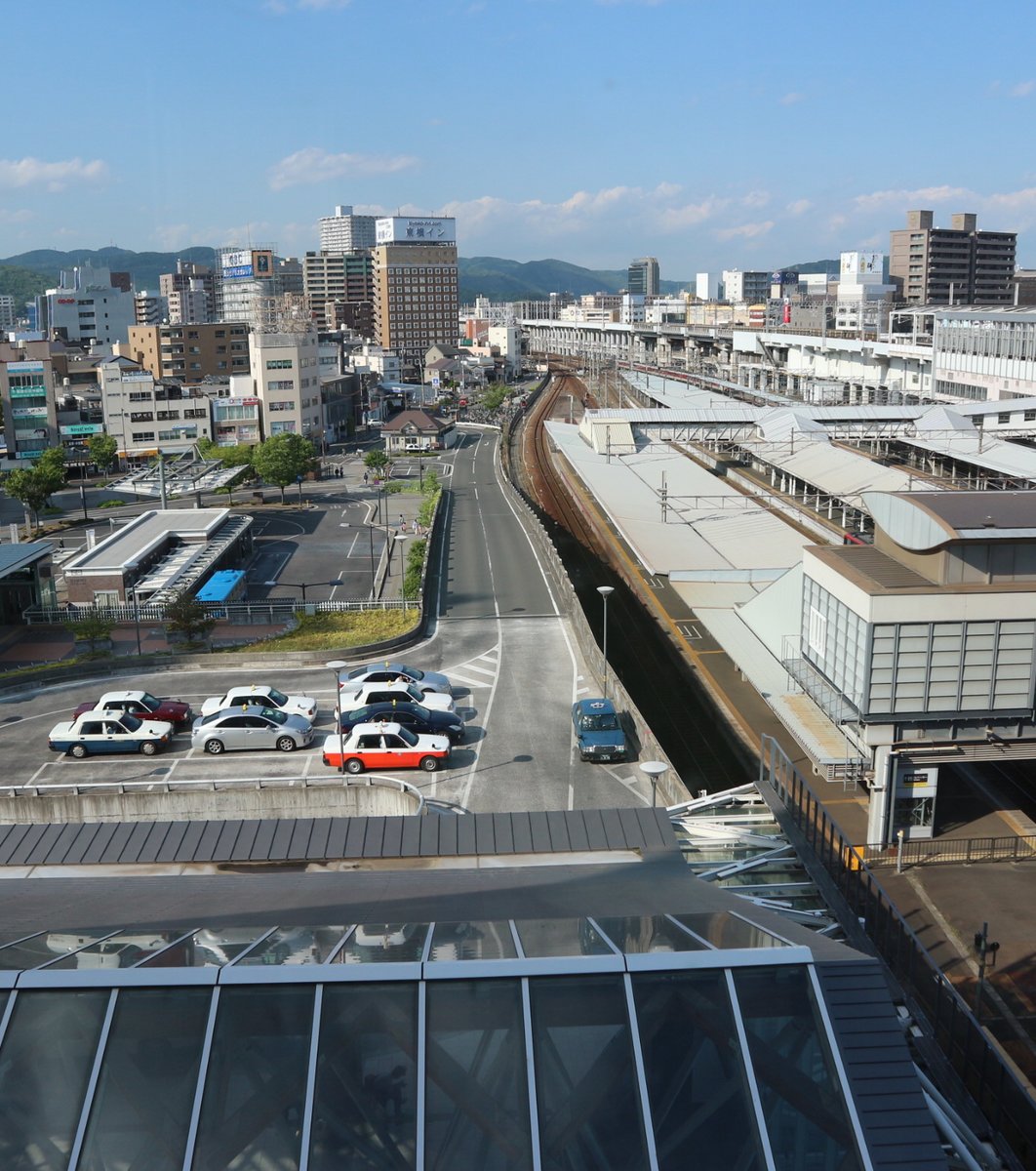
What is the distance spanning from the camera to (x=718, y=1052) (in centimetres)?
370

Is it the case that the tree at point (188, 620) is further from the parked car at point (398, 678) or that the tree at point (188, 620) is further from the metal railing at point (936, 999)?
the metal railing at point (936, 999)

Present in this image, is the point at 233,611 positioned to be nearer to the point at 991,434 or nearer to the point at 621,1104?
the point at 621,1104

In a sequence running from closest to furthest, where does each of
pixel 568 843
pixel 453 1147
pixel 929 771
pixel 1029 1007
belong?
pixel 453 1147, pixel 568 843, pixel 1029 1007, pixel 929 771

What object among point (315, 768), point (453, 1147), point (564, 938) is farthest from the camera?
point (315, 768)

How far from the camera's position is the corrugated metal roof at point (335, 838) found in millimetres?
7215

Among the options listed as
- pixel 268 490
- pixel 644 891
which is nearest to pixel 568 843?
pixel 644 891

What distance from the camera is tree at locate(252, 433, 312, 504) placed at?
38188 millimetres

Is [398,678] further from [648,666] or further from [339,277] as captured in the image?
[339,277]

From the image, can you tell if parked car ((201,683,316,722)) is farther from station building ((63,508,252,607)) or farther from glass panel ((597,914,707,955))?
glass panel ((597,914,707,955))

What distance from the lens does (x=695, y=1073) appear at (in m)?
3.64

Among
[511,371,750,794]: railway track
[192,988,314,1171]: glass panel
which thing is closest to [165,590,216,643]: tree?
[511,371,750,794]: railway track

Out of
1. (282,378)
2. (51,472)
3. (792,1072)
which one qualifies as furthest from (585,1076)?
(282,378)

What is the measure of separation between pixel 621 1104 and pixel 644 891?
7.47 ft

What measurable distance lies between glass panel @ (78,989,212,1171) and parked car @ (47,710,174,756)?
11551 mm
